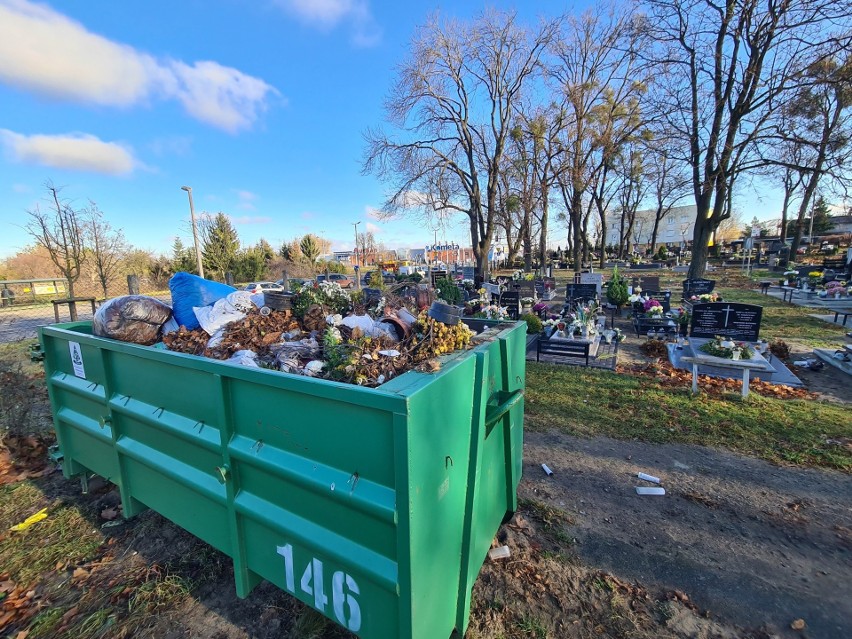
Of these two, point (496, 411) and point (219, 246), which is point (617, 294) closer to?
point (496, 411)

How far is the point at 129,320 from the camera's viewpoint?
278cm

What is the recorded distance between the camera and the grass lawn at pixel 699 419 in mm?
3965

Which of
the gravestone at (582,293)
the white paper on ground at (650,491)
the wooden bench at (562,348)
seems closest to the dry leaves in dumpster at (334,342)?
the white paper on ground at (650,491)

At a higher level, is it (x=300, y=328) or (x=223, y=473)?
(x=300, y=328)

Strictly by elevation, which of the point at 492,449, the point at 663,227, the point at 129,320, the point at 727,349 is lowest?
the point at 727,349

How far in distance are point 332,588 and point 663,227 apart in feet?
314

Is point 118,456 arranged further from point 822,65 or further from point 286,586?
point 822,65

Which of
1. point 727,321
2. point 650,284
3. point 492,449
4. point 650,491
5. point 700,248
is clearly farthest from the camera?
point 700,248

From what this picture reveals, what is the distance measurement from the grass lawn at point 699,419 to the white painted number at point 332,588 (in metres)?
3.28

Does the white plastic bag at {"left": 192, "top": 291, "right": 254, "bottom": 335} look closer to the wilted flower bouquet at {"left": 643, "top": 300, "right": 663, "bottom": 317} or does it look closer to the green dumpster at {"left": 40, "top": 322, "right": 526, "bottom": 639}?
the green dumpster at {"left": 40, "top": 322, "right": 526, "bottom": 639}

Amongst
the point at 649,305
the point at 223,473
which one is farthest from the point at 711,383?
the point at 223,473

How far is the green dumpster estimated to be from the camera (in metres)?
1.46

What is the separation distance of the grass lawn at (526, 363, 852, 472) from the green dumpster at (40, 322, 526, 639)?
2.66m

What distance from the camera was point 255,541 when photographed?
6.45 feet
